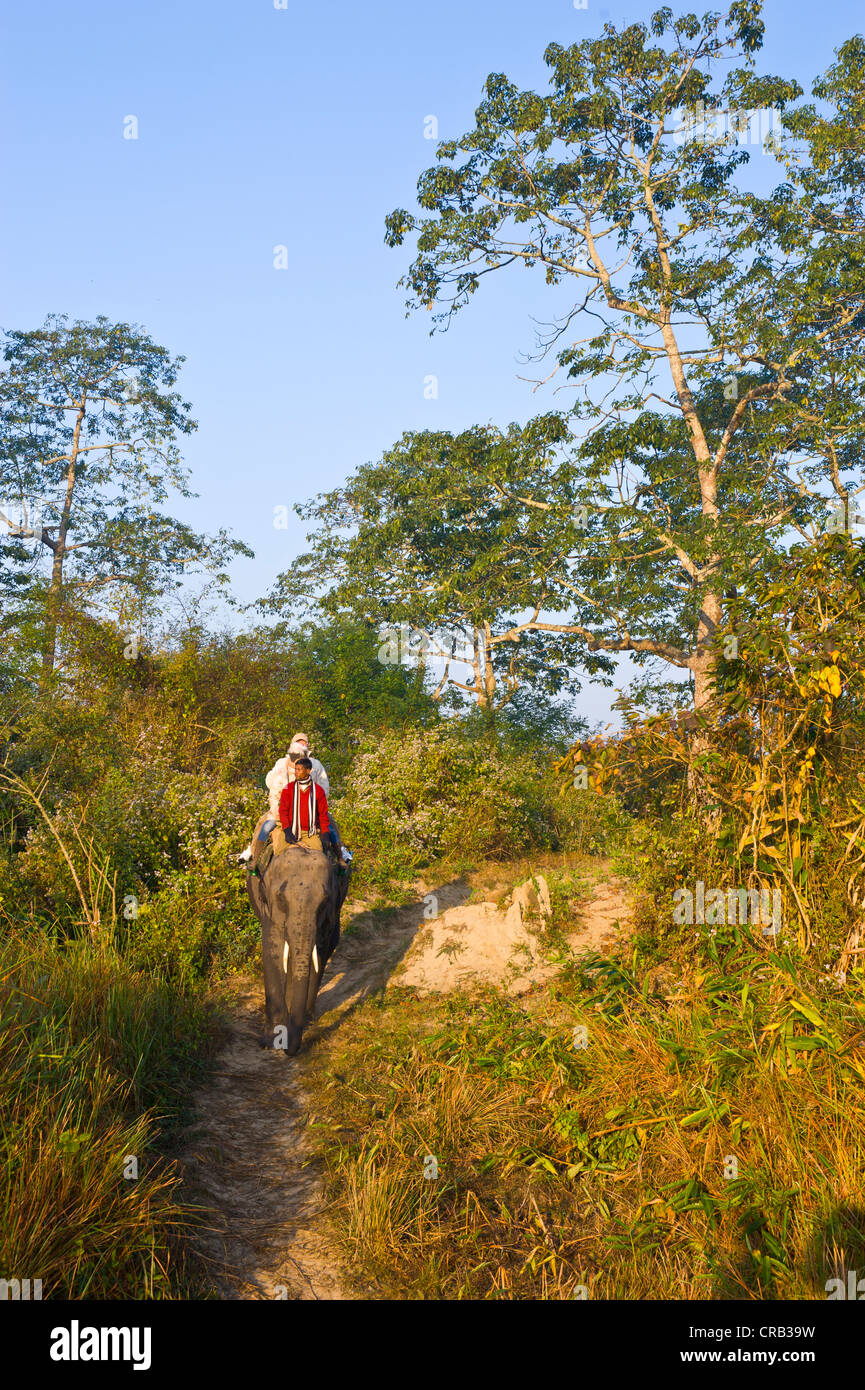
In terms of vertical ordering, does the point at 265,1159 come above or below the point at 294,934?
below

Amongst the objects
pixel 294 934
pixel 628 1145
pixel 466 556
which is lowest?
pixel 628 1145

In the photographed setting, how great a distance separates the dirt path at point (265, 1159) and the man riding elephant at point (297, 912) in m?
0.41

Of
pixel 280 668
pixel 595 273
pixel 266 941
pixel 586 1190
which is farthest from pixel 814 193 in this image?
pixel 586 1190

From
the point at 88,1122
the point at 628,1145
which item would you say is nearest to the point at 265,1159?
the point at 88,1122

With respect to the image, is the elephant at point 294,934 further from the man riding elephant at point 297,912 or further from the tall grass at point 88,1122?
the tall grass at point 88,1122

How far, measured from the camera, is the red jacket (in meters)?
7.86

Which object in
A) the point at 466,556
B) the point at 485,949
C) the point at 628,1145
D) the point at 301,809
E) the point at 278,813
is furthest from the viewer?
the point at 466,556

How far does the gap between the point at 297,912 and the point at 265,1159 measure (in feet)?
5.84

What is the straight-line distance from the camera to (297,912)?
24.0ft

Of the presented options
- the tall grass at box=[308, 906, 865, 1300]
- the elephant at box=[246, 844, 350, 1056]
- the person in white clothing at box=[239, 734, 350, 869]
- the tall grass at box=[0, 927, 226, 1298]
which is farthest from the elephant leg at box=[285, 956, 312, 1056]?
the person in white clothing at box=[239, 734, 350, 869]

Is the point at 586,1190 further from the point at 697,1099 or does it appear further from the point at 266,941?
the point at 266,941

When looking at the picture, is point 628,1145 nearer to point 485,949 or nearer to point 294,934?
point 294,934

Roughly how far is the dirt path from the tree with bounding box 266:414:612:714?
9.95m

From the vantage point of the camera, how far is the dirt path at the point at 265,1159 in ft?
15.6
